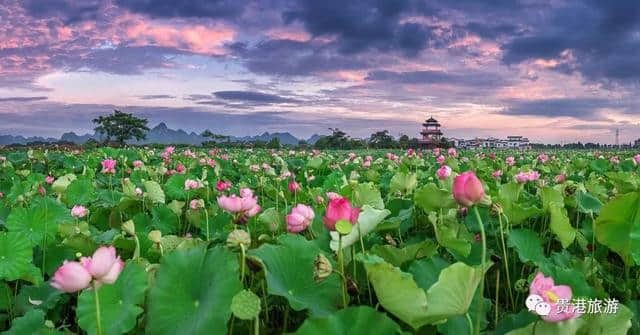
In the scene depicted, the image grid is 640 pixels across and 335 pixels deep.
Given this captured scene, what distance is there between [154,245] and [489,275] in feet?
3.53

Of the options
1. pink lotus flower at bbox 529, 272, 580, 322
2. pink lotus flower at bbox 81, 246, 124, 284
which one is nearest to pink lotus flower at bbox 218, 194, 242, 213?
pink lotus flower at bbox 81, 246, 124, 284

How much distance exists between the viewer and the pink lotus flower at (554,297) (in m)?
0.84

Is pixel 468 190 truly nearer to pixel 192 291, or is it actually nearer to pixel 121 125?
pixel 192 291

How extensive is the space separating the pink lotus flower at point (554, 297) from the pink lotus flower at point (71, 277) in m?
0.75

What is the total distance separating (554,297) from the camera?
2.76 feet

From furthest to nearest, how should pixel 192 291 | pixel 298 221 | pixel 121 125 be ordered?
pixel 121 125 < pixel 298 221 < pixel 192 291

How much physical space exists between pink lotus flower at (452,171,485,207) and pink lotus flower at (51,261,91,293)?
800 mm

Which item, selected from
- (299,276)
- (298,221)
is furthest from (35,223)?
(299,276)

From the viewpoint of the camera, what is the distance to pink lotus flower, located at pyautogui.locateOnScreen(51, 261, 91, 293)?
2.79 feet

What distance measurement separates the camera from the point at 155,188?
2.59 m

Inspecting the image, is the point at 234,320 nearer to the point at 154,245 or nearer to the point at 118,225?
the point at 154,245

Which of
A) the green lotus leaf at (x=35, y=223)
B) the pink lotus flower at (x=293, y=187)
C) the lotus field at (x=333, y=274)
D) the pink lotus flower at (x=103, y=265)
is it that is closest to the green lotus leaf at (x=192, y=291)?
the lotus field at (x=333, y=274)

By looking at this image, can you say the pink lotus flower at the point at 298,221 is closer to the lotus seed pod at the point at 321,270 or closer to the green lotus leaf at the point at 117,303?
the lotus seed pod at the point at 321,270

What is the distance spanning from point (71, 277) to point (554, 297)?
791 mm
